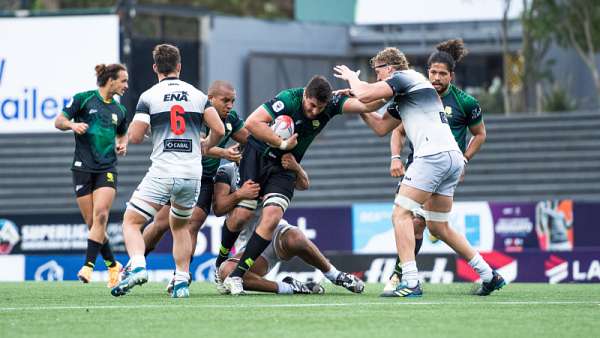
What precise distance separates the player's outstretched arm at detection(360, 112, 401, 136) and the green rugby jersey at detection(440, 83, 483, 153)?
0.89m

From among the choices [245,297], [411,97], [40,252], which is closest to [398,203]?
[411,97]

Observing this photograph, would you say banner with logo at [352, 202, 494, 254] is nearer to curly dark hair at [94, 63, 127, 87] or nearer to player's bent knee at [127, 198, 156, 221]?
curly dark hair at [94, 63, 127, 87]

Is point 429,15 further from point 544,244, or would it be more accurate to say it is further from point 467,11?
point 544,244

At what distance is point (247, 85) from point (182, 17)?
8.93 ft

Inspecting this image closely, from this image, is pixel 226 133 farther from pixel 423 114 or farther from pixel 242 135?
pixel 423 114

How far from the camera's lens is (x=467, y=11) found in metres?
31.8

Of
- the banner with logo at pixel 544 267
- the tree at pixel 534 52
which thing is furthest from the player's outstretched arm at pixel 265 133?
the tree at pixel 534 52

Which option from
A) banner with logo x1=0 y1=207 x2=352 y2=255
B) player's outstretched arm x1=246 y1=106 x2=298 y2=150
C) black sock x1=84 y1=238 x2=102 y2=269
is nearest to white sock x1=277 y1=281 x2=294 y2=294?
player's outstretched arm x1=246 y1=106 x2=298 y2=150

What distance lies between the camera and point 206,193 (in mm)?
11414

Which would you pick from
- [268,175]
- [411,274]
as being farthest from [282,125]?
[411,274]

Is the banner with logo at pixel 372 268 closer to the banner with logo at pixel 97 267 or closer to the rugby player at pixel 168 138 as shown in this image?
the banner with logo at pixel 97 267

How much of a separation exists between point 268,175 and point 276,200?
30cm

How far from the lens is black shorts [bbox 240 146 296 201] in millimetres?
10070

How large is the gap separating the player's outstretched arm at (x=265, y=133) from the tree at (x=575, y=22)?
1939 centimetres
